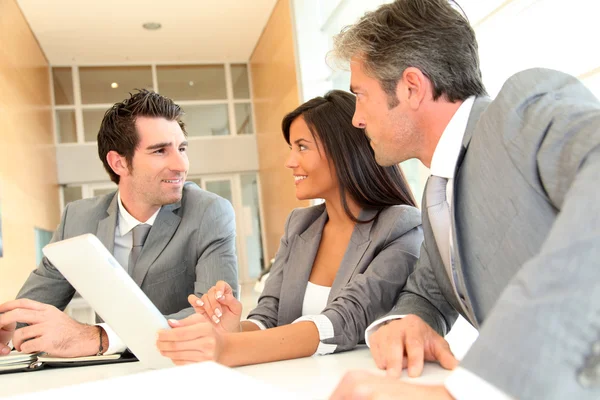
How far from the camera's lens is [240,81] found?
39.4ft

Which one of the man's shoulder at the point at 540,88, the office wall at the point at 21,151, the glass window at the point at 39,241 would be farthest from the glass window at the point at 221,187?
the man's shoulder at the point at 540,88

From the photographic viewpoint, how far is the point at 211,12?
9.34 meters

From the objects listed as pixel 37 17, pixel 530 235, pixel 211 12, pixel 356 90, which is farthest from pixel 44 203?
pixel 530 235

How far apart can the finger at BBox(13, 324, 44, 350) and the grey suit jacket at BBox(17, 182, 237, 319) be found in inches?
25.4

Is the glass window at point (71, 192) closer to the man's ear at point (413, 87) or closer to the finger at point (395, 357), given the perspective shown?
the man's ear at point (413, 87)

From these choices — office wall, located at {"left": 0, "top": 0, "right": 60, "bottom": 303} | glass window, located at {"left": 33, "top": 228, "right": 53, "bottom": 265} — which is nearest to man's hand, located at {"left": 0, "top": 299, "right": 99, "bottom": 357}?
office wall, located at {"left": 0, "top": 0, "right": 60, "bottom": 303}

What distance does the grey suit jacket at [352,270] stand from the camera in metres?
1.64

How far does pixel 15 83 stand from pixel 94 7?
1.84m

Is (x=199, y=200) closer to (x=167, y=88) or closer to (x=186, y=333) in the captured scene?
(x=186, y=333)

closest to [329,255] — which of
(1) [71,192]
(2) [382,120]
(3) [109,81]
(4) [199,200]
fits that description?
(2) [382,120]

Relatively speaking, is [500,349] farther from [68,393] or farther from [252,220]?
[252,220]

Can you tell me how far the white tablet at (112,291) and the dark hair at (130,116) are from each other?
141 cm

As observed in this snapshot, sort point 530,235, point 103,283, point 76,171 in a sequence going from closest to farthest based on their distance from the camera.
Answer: point 530,235 < point 103,283 < point 76,171

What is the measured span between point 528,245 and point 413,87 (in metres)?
0.71
